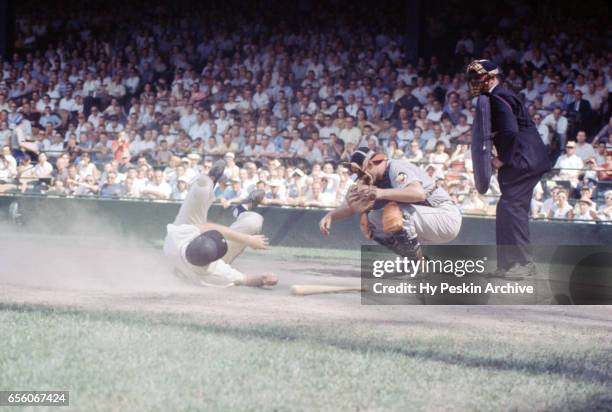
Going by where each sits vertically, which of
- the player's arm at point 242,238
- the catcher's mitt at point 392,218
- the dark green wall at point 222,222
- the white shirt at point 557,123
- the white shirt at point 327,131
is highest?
the white shirt at point 557,123

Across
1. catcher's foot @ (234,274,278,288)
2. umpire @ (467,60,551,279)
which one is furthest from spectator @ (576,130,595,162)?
catcher's foot @ (234,274,278,288)

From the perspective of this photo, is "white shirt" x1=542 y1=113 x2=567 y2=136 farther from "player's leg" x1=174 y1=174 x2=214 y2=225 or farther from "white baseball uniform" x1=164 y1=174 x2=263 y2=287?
"player's leg" x1=174 y1=174 x2=214 y2=225

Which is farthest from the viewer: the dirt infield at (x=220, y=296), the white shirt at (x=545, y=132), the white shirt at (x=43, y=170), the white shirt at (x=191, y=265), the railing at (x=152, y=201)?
the white shirt at (x=43, y=170)

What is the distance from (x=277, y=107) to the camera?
17.8 m

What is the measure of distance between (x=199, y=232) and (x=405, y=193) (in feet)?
6.10

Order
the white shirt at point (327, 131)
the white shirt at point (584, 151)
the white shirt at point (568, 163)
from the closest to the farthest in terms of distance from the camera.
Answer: the white shirt at point (568, 163) < the white shirt at point (584, 151) < the white shirt at point (327, 131)

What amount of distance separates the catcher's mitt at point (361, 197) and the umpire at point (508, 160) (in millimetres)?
973

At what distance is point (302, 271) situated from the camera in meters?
10.4

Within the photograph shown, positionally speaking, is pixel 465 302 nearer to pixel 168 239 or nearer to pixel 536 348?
pixel 536 348

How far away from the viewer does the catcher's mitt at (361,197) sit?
24.9 ft

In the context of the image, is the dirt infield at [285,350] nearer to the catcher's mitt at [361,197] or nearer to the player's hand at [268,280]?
the player's hand at [268,280]

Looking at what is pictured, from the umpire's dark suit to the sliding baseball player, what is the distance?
7.06 feet

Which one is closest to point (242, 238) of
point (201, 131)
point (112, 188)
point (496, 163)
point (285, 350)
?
point (285, 350)

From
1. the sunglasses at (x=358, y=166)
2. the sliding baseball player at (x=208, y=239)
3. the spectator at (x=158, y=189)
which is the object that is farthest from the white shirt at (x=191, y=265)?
the spectator at (x=158, y=189)
